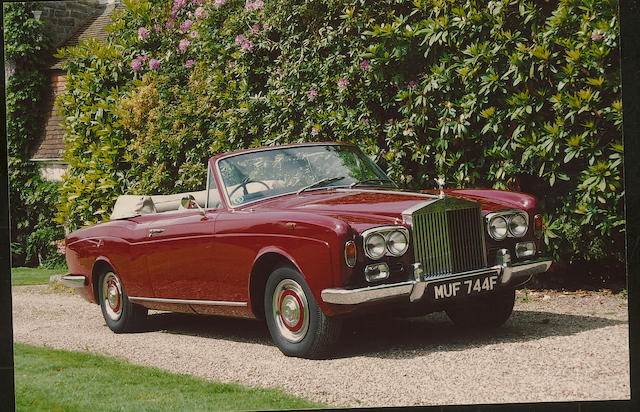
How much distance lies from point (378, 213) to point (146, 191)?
310 centimetres

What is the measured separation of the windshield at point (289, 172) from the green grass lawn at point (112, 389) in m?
1.19

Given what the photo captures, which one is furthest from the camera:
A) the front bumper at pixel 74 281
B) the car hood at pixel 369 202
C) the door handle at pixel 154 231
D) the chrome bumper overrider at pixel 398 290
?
the front bumper at pixel 74 281

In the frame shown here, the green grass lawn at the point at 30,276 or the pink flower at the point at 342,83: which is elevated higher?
the pink flower at the point at 342,83

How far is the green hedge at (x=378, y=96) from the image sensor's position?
5262 mm

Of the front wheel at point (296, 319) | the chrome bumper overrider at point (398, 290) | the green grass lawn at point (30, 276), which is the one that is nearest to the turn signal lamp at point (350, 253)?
the chrome bumper overrider at point (398, 290)

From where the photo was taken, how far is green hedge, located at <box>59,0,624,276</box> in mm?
5262

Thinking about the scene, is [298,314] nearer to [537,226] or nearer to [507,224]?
[507,224]

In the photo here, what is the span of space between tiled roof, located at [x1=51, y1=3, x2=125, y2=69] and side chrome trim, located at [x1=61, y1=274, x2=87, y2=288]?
7.31 feet

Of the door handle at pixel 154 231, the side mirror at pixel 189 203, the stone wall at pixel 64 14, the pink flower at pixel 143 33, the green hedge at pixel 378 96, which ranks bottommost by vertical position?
the door handle at pixel 154 231

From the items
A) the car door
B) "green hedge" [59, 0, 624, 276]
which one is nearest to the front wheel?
the car door

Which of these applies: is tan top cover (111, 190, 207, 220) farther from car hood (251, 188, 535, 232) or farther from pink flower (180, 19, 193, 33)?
pink flower (180, 19, 193, 33)

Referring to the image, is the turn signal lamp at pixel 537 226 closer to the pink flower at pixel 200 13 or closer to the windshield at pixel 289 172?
the windshield at pixel 289 172

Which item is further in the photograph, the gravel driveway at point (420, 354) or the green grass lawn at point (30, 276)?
the green grass lawn at point (30, 276)

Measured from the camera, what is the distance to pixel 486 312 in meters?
4.82
